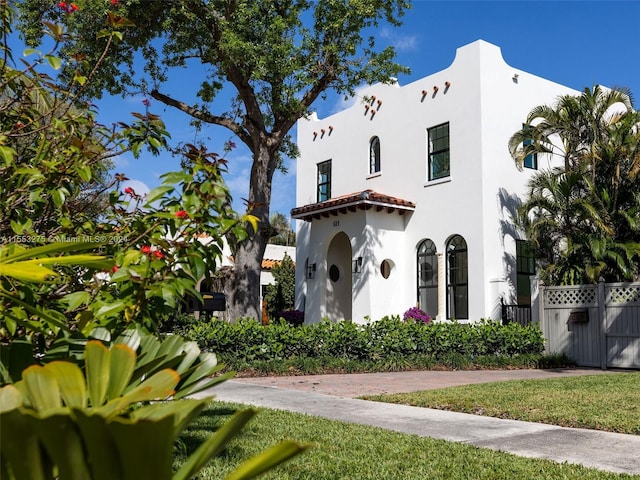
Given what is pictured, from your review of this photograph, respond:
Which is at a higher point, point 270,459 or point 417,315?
point 270,459

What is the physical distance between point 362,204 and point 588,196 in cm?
603

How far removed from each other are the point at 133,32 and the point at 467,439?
1296 centimetres

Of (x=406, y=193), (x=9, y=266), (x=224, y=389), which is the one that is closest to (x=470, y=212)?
(x=406, y=193)

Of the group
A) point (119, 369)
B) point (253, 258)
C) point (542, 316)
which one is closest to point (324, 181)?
point (253, 258)

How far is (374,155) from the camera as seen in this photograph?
67.9ft

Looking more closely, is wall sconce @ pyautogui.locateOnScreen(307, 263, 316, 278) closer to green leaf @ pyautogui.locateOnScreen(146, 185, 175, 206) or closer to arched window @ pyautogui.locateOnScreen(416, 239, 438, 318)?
arched window @ pyautogui.locateOnScreen(416, 239, 438, 318)

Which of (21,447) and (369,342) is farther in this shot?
(369,342)

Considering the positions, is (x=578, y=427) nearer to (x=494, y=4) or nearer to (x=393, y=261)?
(x=494, y=4)

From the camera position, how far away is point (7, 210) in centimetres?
336

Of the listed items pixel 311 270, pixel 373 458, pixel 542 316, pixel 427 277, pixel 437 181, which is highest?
pixel 437 181

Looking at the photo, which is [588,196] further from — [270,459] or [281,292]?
[270,459]

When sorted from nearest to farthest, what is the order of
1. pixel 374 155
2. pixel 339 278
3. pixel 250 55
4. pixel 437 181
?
pixel 250 55
pixel 437 181
pixel 374 155
pixel 339 278

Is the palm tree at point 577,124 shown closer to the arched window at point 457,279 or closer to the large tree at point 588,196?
the large tree at point 588,196

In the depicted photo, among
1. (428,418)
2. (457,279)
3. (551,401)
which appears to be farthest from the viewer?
(457,279)
